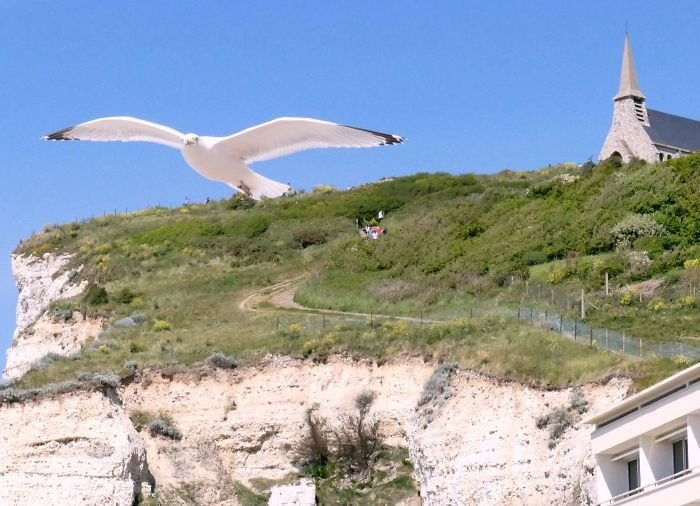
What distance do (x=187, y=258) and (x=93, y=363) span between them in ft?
87.3

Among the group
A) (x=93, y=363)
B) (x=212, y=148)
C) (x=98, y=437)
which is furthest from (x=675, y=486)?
(x=93, y=363)

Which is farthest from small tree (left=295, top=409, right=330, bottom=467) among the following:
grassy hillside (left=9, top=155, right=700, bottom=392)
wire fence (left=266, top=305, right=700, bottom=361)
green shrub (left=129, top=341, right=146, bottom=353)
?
green shrub (left=129, top=341, right=146, bottom=353)

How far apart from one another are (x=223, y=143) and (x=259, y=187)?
63.9 inches

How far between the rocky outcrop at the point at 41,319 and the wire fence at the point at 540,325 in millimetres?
9511

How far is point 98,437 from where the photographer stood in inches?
2463

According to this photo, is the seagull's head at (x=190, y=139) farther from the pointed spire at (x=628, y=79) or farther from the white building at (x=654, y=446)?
the pointed spire at (x=628, y=79)

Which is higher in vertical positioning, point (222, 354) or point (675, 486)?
point (222, 354)

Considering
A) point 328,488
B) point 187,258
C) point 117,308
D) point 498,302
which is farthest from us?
point 187,258

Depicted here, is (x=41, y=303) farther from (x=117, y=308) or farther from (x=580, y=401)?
(x=580, y=401)

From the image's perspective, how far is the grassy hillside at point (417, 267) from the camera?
65250 mm

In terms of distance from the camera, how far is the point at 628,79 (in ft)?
310

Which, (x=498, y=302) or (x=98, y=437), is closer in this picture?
(x=98, y=437)

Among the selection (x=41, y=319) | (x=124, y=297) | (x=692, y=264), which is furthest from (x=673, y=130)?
(x=41, y=319)

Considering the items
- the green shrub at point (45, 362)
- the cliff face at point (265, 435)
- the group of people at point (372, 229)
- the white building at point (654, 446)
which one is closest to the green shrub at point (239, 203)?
the group of people at point (372, 229)
